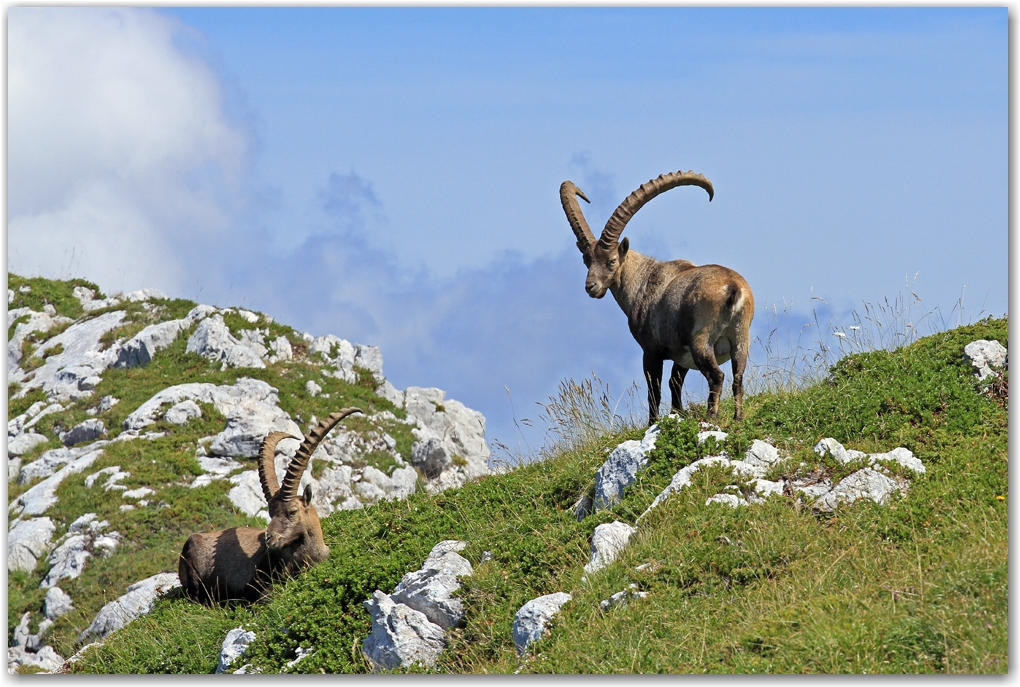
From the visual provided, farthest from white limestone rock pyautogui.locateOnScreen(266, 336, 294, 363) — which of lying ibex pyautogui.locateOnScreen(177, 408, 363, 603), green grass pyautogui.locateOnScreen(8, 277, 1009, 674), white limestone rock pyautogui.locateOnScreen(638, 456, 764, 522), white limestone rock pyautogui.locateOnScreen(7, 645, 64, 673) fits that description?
white limestone rock pyautogui.locateOnScreen(638, 456, 764, 522)

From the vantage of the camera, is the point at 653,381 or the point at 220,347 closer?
the point at 653,381

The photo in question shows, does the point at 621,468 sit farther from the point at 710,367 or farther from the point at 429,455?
the point at 429,455

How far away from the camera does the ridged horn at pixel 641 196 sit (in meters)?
12.8

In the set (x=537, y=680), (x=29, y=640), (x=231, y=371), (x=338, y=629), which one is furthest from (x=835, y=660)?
(x=231, y=371)

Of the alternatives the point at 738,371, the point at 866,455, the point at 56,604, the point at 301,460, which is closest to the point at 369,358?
the point at 56,604

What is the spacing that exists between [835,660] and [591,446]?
22.0ft

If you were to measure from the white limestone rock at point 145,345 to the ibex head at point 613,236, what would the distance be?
1828 cm

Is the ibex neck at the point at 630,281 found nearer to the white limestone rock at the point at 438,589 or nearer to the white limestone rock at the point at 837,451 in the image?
the white limestone rock at the point at 837,451

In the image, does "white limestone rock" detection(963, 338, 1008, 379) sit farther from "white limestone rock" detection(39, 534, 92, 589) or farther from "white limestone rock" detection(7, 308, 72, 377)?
"white limestone rock" detection(7, 308, 72, 377)

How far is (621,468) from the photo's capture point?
37.5ft

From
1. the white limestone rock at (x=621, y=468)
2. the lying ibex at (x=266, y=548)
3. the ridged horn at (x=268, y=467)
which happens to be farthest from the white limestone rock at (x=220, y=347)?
the white limestone rock at (x=621, y=468)

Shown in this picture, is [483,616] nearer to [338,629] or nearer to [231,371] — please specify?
[338,629]

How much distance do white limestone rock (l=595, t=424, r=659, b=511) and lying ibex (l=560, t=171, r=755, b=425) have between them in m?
1.11

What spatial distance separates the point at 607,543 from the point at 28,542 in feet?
50.1
